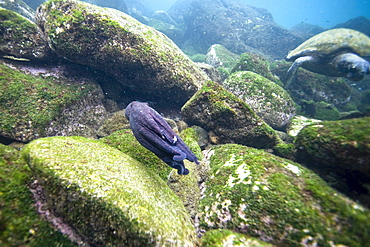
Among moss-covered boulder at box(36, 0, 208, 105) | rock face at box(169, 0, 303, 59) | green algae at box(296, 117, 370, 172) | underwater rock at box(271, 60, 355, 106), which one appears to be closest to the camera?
green algae at box(296, 117, 370, 172)

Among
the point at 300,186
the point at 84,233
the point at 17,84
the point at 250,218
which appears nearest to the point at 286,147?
the point at 300,186

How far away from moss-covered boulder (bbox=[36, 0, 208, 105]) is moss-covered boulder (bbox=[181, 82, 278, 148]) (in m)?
1.96

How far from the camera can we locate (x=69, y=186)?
270 cm

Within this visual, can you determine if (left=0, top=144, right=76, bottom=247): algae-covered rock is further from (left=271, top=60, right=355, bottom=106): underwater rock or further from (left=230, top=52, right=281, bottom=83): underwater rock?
(left=271, top=60, right=355, bottom=106): underwater rock

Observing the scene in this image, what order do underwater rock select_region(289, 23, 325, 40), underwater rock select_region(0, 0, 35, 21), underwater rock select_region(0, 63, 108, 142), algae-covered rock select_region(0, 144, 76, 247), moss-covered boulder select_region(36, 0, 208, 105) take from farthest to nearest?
underwater rock select_region(289, 23, 325, 40) < underwater rock select_region(0, 0, 35, 21) < moss-covered boulder select_region(36, 0, 208, 105) < underwater rock select_region(0, 63, 108, 142) < algae-covered rock select_region(0, 144, 76, 247)

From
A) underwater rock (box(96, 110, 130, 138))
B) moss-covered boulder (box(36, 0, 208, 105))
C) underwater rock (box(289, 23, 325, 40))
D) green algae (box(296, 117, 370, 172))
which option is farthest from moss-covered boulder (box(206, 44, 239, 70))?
underwater rock (box(289, 23, 325, 40))

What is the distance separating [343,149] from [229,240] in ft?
11.6

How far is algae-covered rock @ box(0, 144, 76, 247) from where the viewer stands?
93.5 inches

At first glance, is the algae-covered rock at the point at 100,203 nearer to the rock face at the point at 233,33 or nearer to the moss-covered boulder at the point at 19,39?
the moss-covered boulder at the point at 19,39

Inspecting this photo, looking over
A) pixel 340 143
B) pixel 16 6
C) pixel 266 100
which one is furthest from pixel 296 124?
pixel 16 6

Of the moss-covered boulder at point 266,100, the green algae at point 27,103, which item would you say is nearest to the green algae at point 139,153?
the green algae at point 27,103

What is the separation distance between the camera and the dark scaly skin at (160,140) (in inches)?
157

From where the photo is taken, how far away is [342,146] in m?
3.77

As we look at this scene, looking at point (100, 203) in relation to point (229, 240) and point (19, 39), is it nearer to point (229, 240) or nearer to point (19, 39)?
point (229, 240)
